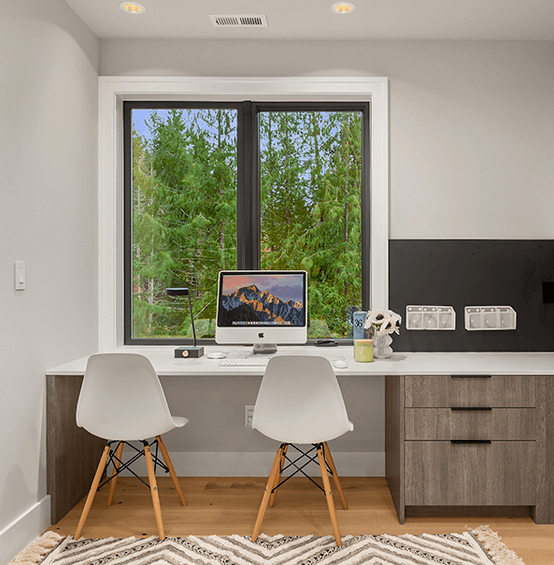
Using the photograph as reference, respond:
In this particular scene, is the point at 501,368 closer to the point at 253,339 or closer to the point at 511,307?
the point at 511,307

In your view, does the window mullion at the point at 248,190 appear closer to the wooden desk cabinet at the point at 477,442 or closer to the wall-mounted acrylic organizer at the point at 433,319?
the wall-mounted acrylic organizer at the point at 433,319

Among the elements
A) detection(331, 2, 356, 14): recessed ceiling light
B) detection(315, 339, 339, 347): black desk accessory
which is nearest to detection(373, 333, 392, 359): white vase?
detection(315, 339, 339, 347): black desk accessory

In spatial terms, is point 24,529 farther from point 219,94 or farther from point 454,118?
point 454,118

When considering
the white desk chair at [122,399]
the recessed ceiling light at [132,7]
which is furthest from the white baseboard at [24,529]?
the recessed ceiling light at [132,7]

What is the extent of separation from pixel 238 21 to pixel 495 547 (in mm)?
2894

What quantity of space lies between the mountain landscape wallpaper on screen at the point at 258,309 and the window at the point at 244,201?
329 millimetres

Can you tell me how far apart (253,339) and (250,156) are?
115 cm

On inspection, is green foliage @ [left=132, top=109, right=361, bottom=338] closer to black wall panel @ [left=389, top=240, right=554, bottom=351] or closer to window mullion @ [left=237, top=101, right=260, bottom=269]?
→ window mullion @ [left=237, top=101, right=260, bottom=269]

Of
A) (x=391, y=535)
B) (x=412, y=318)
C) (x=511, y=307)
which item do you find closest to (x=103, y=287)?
(x=412, y=318)

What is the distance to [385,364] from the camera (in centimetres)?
246

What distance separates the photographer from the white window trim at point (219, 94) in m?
2.85

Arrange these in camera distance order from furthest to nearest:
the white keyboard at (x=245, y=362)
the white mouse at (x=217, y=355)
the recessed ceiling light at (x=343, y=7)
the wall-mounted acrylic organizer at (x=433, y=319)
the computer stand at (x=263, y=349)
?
the wall-mounted acrylic organizer at (x=433, y=319) < the computer stand at (x=263, y=349) < the white mouse at (x=217, y=355) < the recessed ceiling light at (x=343, y=7) < the white keyboard at (x=245, y=362)

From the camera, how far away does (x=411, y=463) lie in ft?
7.55

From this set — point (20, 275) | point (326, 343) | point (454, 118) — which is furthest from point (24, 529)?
point (454, 118)
